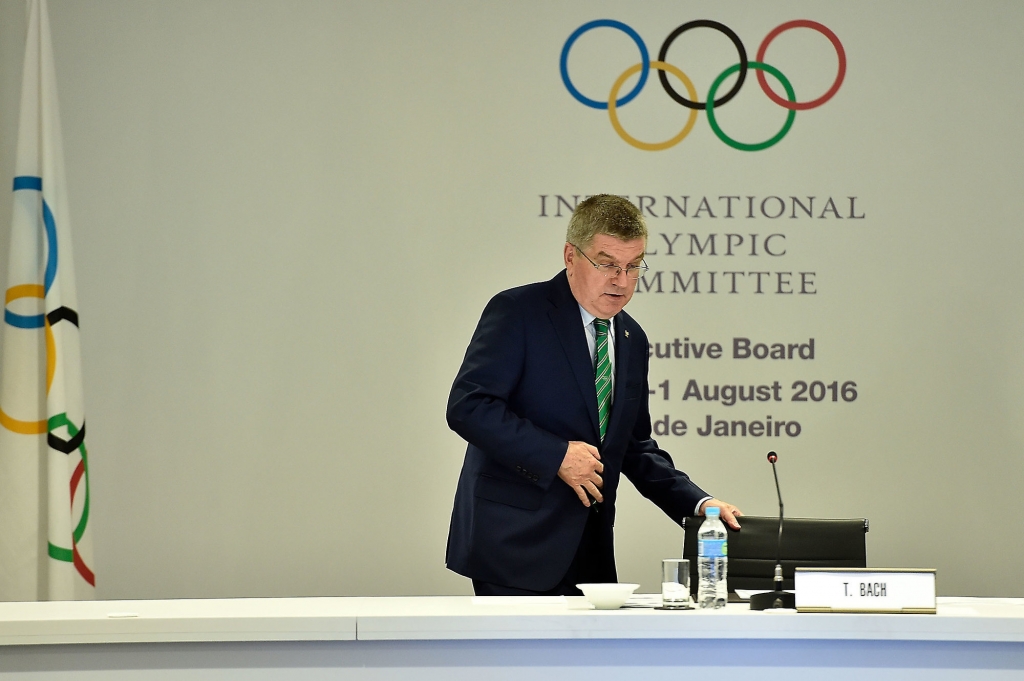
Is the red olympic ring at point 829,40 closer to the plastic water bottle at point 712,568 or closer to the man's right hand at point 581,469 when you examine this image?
the man's right hand at point 581,469

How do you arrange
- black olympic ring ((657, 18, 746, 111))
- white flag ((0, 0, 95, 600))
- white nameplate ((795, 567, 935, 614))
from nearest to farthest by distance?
white nameplate ((795, 567, 935, 614))
white flag ((0, 0, 95, 600))
black olympic ring ((657, 18, 746, 111))

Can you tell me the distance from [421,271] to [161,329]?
3.59ft

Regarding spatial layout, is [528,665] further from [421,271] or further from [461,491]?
[421,271]

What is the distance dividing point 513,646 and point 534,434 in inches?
28.9

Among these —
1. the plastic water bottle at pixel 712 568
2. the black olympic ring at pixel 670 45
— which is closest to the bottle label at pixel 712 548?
the plastic water bottle at pixel 712 568

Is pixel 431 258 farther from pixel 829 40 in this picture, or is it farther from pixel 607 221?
pixel 829 40

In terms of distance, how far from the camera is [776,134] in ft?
14.5

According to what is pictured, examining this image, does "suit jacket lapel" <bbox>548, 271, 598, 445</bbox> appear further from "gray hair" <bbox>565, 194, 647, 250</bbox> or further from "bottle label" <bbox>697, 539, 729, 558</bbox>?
"bottle label" <bbox>697, 539, 729, 558</bbox>

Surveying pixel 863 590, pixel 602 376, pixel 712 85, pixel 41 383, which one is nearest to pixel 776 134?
pixel 712 85

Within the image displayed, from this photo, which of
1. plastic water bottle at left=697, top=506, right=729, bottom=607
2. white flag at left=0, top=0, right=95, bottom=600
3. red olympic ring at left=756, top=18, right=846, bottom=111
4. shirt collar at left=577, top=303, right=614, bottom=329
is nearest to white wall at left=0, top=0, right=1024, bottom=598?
red olympic ring at left=756, top=18, right=846, bottom=111

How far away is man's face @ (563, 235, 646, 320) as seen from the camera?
9.19 feet

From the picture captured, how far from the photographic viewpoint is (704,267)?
4391 millimetres

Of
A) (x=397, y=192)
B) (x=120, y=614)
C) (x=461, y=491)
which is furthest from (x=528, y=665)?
(x=397, y=192)

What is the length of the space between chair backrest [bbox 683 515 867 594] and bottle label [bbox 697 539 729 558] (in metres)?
0.43
